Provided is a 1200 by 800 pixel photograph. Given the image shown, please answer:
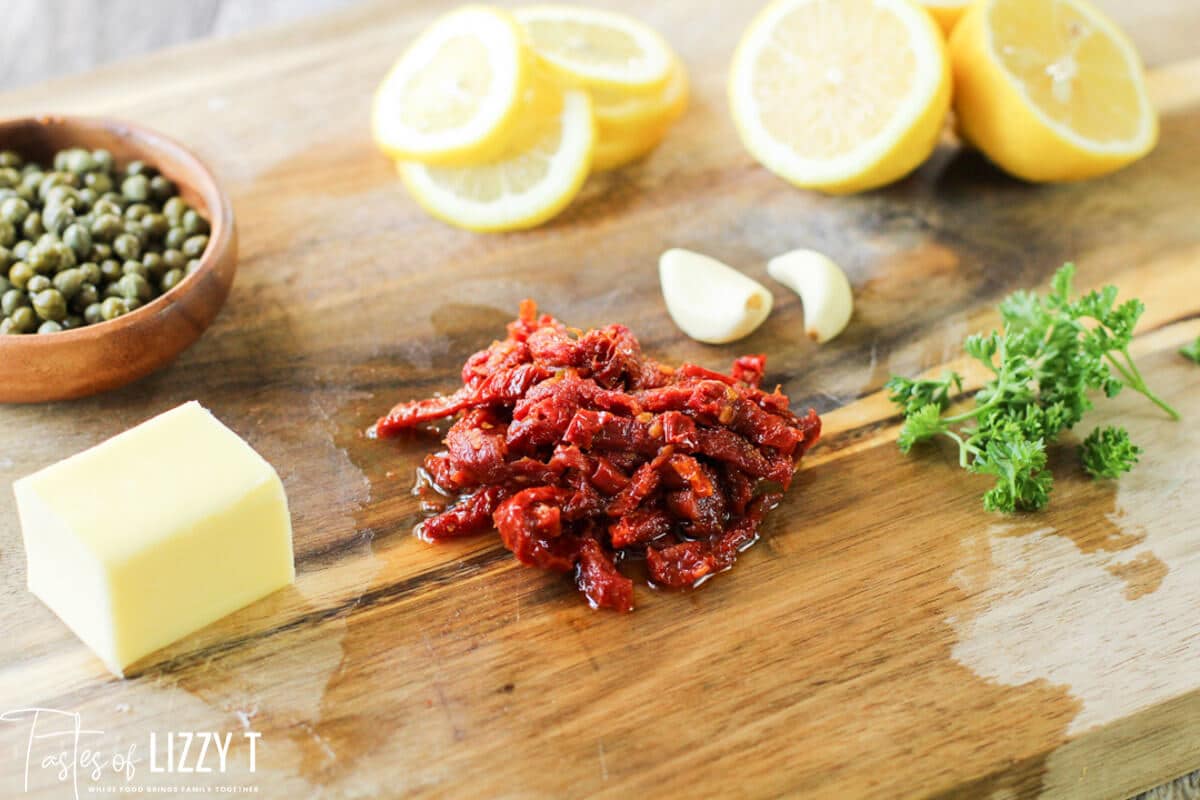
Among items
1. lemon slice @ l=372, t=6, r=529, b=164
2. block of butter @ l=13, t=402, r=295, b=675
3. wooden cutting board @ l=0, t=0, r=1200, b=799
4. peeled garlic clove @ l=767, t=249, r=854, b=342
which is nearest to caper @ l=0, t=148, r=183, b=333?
wooden cutting board @ l=0, t=0, r=1200, b=799

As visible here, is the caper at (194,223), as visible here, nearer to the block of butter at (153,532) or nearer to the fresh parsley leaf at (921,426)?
the block of butter at (153,532)

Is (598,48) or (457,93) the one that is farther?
(598,48)

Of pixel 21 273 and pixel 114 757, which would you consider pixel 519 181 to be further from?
pixel 114 757

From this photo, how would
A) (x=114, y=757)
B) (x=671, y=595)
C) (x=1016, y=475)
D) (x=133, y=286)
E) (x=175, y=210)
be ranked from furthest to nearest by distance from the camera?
(x=175, y=210) < (x=133, y=286) < (x=1016, y=475) < (x=671, y=595) < (x=114, y=757)

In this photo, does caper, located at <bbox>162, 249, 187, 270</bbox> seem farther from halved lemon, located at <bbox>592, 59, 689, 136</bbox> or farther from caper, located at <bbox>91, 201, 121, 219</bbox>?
halved lemon, located at <bbox>592, 59, 689, 136</bbox>

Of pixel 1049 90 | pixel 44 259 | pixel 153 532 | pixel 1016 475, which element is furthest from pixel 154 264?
pixel 1049 90
